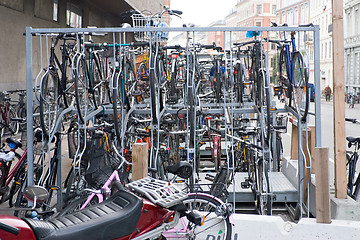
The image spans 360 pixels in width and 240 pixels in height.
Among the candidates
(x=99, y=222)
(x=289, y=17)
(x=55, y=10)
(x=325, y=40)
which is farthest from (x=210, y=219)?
(x=289, y=17)

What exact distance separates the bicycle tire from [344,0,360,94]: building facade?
40885 mm

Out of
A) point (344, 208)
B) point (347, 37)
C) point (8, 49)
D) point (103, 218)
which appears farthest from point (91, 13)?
point (347, 37)

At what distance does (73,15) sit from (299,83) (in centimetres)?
1581

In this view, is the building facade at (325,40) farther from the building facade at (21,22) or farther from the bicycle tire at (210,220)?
the bicycle tire at (210,220)

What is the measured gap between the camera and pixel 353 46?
45.2 m

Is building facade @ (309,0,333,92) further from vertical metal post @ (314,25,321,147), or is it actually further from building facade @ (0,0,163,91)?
vertical metal post @ (314,25,321,147)

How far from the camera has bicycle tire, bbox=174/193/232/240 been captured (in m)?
4.59

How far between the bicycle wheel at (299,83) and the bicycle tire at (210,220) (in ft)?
6.17

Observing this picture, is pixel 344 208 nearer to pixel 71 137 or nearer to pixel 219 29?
pixel 219 29

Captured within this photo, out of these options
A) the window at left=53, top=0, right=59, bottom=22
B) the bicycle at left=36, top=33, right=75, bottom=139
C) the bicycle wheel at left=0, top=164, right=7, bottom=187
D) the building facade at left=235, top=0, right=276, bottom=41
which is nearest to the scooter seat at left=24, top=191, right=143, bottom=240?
the bicycle at left=36, top=33, right=75, bottom=139

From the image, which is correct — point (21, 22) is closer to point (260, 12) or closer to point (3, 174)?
point (3, 174)

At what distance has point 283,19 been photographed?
271ft

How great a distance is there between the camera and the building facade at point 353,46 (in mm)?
44156

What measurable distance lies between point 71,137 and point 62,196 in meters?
0.79
